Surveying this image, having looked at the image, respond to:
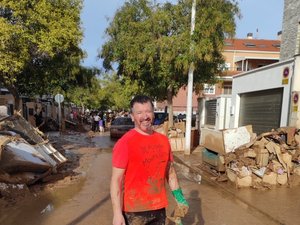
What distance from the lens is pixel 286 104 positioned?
10539 mm

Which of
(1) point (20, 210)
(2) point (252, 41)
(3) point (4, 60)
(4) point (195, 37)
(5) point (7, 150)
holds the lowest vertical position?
(1) point (20, 210)

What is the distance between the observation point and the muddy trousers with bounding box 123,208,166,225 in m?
3.13

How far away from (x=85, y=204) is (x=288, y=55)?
1081cm

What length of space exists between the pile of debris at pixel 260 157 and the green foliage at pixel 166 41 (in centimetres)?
505

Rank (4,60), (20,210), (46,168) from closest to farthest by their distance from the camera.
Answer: (20,210) < (46,168) < (4,60)

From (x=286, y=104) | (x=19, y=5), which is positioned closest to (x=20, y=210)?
(x=19, y=5)

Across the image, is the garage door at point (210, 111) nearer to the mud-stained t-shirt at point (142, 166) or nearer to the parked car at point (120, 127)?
the parked car at point (120, 127)

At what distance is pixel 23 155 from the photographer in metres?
8.29

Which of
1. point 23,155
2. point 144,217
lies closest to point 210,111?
point 23,155

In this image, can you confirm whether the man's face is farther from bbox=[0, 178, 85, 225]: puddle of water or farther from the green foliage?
the green foliage

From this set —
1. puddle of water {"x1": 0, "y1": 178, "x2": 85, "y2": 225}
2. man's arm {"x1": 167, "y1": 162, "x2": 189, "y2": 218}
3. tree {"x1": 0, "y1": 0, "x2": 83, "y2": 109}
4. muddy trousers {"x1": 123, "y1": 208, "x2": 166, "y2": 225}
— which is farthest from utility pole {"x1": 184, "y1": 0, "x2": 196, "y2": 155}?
muddy trousers {"x1": 123, "y1": 208, "x2": 166, "y2": 225}

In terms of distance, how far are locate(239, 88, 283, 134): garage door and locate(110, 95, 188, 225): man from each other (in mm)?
9003

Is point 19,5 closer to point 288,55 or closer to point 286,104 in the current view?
point 286,104

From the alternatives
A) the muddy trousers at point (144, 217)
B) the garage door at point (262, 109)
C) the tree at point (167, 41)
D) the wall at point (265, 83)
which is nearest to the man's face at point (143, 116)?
the muddy trousers at point (144, 217)
